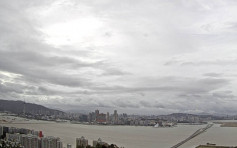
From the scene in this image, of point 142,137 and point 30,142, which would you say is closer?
point 30,142

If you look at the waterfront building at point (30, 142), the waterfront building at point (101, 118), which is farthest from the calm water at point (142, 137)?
the waterfront building at point (101, 118)

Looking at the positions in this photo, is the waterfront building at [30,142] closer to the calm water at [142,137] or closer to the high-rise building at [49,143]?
the high-rise building at [49,143]

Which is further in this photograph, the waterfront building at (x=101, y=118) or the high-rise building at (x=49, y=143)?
the waterfront building at (x=101, y=118)

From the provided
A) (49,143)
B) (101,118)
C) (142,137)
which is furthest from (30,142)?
(101,118)

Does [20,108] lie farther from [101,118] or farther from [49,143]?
[49,143]

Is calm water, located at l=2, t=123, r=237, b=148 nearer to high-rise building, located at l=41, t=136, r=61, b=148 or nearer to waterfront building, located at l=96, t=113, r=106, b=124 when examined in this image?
high-rise building, located at l=41, t=136, r=61, b=148

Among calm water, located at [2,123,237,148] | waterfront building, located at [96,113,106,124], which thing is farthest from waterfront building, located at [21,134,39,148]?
waterfront building, located at [96,113,106,124]

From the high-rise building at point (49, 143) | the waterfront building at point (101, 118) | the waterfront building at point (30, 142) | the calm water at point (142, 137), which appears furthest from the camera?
the waterfront building at point (101, 118)

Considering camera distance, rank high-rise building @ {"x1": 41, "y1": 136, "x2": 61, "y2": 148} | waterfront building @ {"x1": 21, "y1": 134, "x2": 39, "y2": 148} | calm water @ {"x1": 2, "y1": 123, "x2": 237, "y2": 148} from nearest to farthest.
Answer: high-rise building @ {"x1": 41, "y1": 136, "x2": 61, "y2": 148}
waterfront building @ {"x1": 21, "y1": 134, "x2": 39, "y2": 148}
calm water @ {"x1": 2, "y1": 123, "x2": 237, "y2": 148}

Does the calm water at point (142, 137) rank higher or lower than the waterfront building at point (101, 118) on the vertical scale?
lower

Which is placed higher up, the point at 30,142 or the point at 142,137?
the point at 30,142

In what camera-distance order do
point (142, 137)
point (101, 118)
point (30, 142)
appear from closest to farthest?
1. point (30, 142)
2. point (142, 137)
3. point (101, 118)

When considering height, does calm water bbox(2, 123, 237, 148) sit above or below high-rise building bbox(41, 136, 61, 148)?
below

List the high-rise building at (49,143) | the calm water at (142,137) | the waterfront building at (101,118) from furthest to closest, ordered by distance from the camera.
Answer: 1. the waterfront building at (101,118)
2. the calm water at (142,137)
3. the high-rise building at (49,143)
